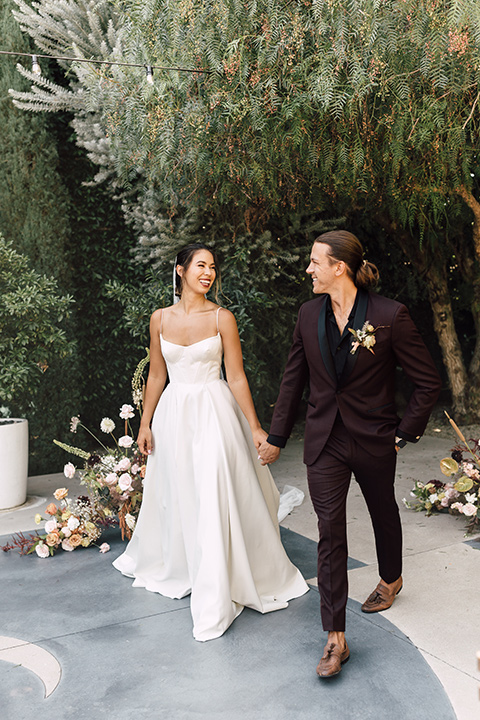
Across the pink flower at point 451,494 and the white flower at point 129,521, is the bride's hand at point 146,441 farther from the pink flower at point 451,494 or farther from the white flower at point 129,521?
the pink flower at point 451,494

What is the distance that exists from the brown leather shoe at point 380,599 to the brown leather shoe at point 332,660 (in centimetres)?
53

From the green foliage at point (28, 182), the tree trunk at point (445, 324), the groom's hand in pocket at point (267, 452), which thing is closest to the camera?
the groom's hand in pocket at point (267, 452)

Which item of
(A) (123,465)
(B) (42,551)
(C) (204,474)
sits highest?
(C) (204,474)

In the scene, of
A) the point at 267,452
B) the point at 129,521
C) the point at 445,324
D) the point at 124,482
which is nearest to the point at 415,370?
the point at 267,452

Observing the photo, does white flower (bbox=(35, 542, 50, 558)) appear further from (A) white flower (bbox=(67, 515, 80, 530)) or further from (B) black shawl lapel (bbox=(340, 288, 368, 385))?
(B) black shawl lapel (bbox=(340, 288, 368, 385))

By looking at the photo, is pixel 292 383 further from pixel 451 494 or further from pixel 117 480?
pixel 451 494

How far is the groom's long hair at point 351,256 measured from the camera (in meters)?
2.88

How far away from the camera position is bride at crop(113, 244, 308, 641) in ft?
11.0

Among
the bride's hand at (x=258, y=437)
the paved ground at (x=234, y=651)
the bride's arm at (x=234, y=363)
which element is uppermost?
the bride's arm at (x=234, y=363)

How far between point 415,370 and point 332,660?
1200mm

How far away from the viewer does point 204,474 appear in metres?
3.39

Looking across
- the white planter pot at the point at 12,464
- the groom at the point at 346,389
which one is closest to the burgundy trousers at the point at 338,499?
the groom at the point at 346,389

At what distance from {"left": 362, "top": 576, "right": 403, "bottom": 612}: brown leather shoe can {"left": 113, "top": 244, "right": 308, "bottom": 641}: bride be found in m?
0.40

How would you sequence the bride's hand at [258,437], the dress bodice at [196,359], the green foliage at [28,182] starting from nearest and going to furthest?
the bride's hand at [258,437] < the dress bodice at [196,359] < the green foliage at [28,182]
